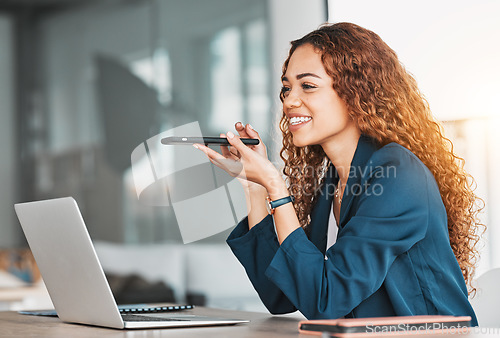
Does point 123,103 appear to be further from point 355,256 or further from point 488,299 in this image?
point 355,256

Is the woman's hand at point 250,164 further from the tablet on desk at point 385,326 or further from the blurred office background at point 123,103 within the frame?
the blurred office background at point 123,103

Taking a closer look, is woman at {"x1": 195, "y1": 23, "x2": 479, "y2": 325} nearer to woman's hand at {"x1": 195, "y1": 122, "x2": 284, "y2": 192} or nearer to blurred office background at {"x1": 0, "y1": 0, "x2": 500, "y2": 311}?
woman's hand at {"x1": 195, "y1": 122, "x2": 284, "y2": 192}

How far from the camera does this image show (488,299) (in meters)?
1.53

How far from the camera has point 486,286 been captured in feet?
5.12

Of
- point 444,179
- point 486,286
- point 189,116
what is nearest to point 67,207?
point 444,179

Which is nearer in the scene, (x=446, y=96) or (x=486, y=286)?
(x=486, y=286)

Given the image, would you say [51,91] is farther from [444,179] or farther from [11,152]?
[444,179]

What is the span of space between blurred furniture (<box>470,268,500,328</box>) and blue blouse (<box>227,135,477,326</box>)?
177mm

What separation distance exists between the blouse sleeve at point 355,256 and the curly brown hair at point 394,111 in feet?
0.79

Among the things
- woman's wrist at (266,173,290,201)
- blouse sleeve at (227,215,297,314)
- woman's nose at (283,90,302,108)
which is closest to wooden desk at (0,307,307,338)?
blouse sleeve at (227,215,297,314)

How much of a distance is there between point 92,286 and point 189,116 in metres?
3.37

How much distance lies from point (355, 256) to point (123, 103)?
139 inches

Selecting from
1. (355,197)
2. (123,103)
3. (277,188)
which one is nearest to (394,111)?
(355,197)

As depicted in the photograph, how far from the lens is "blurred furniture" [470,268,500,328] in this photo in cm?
150
